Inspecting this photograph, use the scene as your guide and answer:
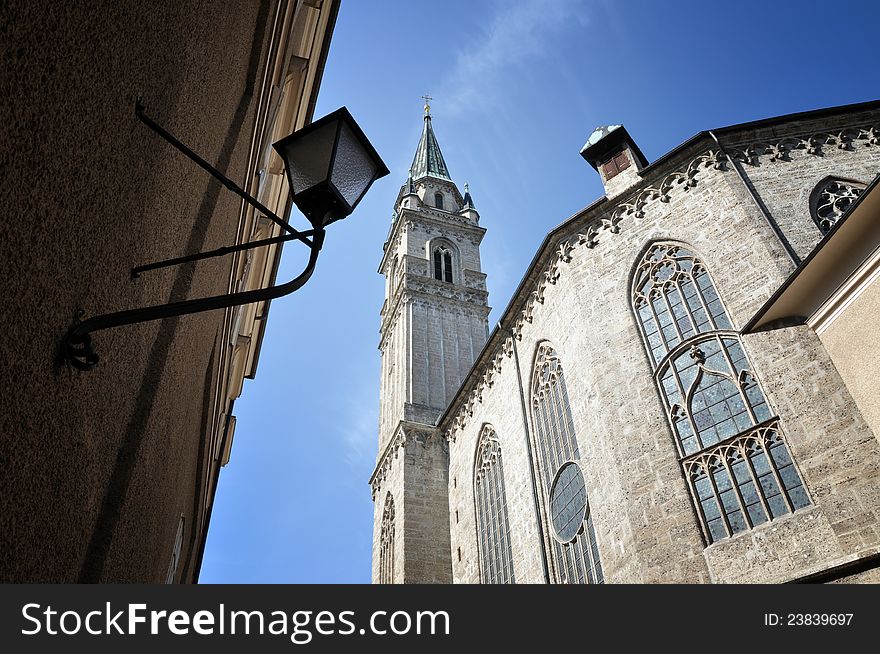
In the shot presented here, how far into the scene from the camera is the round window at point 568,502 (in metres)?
13.0

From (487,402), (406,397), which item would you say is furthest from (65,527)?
(406,397)

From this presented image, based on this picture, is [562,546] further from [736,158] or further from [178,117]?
[178,117]

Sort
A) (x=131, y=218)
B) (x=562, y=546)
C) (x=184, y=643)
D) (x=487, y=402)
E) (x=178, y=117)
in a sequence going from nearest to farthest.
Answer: (x=184, y=643) < (x=131, y=218) < (x=178, y=117) < (x=562, y=546) < (x=487, y=402)

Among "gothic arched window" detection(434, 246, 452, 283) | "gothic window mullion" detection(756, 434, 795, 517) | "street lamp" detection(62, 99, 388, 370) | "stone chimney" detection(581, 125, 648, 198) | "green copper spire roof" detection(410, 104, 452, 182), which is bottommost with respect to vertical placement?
"street lamp" detection(62, 99, 388, 370)

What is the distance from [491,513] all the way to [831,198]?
11008mm

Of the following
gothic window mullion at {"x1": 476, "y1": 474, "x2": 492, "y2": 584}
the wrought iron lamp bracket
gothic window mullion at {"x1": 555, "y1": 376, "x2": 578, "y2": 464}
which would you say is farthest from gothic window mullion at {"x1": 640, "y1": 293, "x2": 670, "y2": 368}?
the wrought iron lamp bracket

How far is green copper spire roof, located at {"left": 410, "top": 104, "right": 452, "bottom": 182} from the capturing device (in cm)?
4143

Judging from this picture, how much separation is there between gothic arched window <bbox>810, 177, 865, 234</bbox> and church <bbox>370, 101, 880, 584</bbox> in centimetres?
4

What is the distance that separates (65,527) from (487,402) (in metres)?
17.0

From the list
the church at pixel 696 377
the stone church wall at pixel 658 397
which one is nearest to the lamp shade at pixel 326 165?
the church at pixel 696 377

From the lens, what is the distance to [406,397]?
25422mm

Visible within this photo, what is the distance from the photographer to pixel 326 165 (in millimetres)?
3143

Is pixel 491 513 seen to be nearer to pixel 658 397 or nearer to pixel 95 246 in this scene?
pixel 658 397

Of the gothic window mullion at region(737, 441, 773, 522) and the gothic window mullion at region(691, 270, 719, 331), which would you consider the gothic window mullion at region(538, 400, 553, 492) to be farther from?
the gothic window mullion at region(737, 441, 773, 522)
